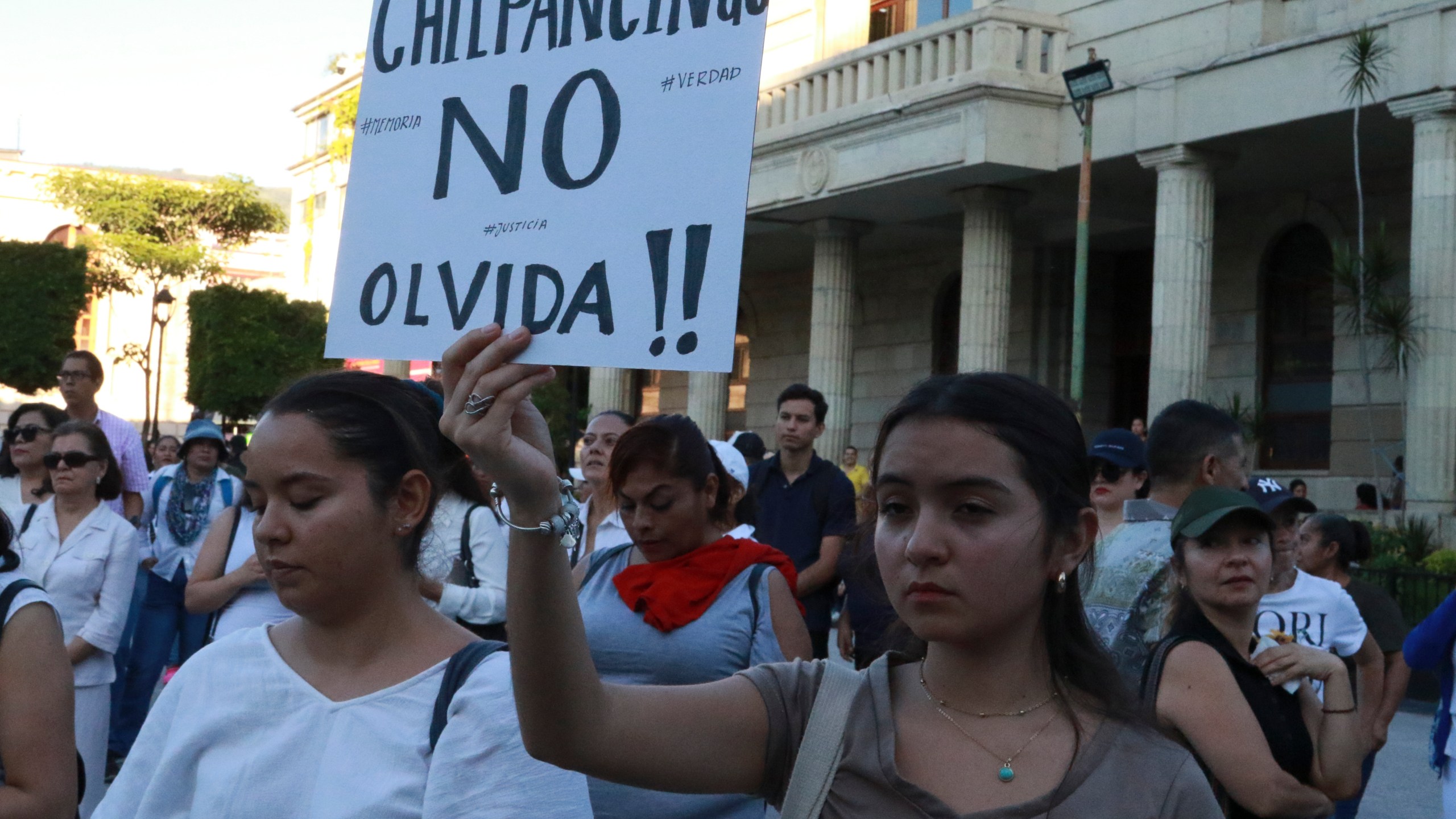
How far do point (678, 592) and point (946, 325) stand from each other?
2253 cm

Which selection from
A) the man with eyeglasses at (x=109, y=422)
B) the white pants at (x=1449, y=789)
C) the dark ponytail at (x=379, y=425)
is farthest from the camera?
the man with eyeglasses at (x=109, y=422)

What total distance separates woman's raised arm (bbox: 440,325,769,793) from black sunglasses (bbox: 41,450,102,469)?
16.6 ft

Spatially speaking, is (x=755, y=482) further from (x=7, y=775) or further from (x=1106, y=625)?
(x=7, y=775)

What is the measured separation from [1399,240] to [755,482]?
46.0 ft

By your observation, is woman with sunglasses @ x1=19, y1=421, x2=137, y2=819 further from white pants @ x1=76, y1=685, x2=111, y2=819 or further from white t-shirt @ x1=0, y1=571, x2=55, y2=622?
white t-shirt @ x1=0, y1=571, x2=55, y2=622

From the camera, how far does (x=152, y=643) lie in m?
8.91

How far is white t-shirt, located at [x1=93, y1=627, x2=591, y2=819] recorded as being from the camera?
2395 millimetres

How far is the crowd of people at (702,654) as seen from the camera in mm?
2080

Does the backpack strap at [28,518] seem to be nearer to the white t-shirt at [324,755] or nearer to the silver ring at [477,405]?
the white t-shirt at [324,755]

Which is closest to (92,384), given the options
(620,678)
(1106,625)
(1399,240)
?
(620,678)

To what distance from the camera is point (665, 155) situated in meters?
2.38

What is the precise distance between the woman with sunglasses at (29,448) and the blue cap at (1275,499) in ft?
18.9

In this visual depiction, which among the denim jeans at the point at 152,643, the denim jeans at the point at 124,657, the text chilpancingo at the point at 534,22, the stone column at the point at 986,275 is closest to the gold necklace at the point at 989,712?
the text chilpancingo at the point at 534,22

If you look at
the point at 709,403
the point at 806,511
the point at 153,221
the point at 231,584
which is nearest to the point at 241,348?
the point at 153,221
